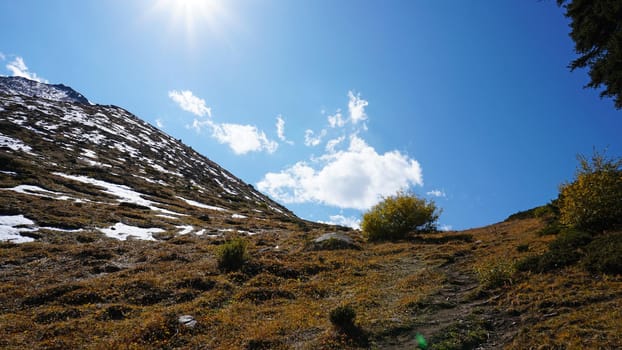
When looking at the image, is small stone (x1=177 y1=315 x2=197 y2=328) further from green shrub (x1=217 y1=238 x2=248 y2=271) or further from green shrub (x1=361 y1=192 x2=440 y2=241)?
green shrub (x1=361 y1=192 x2=440 y2=241)

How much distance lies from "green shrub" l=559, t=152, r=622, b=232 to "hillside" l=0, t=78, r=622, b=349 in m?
1.85

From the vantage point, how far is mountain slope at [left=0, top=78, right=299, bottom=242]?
30.9 m

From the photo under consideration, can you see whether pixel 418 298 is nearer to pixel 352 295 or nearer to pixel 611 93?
pixel 352 295

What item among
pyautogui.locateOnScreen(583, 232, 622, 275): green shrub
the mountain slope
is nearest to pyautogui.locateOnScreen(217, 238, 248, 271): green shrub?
the mountain slope

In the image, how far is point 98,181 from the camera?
167ft

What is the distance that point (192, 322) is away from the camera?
11.9 metres

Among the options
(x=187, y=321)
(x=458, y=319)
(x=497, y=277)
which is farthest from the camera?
(x=497, y=277)

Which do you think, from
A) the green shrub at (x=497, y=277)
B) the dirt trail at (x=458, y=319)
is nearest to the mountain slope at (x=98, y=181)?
the dirt trail at (x=458, y=319)

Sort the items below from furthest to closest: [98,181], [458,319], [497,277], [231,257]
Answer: [98,181], [231,257], [497,277], [458,319]

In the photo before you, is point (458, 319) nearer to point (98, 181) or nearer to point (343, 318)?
point (343, 318)

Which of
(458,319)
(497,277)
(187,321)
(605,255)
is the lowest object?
(187,321)

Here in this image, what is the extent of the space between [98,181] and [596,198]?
56.5 metres

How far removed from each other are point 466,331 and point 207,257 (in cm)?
1704

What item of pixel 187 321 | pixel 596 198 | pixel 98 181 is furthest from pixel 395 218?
pixel 98 181
